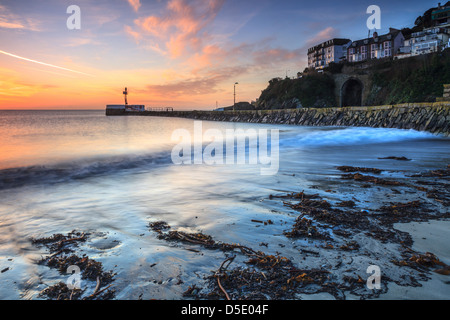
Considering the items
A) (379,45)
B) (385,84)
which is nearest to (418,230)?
(385,84)

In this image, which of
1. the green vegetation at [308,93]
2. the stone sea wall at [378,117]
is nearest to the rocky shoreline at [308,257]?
the stone sea wall at [378,117]

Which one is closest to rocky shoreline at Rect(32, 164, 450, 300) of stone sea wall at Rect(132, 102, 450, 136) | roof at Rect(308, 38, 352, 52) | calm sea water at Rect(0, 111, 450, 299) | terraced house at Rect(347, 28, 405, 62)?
calm sea water at Rect(0, 111, 450, 299)

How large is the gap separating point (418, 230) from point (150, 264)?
137 inches

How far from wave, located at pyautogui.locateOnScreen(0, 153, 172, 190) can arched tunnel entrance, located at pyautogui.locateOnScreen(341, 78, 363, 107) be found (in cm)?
5485

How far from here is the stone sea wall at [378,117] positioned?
1989 centimetres

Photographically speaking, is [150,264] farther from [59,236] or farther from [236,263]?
[59,236]

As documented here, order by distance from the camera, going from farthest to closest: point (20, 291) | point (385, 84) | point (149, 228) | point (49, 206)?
point (385, 84), point (49, 206), point (149, 228), point (20, 291)

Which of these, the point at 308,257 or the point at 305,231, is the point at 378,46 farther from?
the point at 308,257

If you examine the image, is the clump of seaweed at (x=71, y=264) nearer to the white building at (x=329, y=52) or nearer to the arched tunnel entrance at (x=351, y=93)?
the arched tunnel entrance at (x=351, y=93)

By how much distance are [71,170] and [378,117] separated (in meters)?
28.3

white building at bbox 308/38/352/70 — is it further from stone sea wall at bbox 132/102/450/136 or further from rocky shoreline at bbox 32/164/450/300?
rocky shoreline at bbox 32/164/450/300

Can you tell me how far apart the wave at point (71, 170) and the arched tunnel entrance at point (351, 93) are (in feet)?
180

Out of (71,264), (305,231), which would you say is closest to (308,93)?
(305,231)

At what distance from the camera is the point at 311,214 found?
4.10 metres
